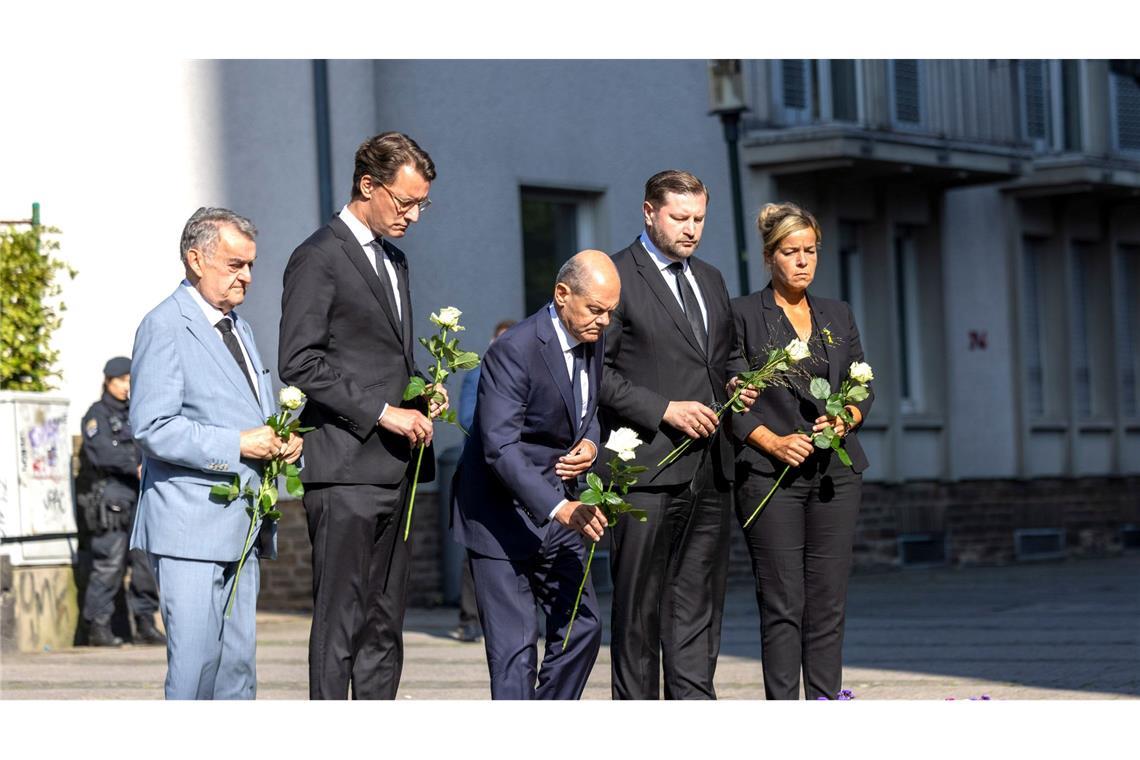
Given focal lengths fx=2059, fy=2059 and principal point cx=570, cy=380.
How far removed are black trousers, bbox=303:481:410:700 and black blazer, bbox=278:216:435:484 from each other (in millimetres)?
89

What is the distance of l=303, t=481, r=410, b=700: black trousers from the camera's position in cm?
703

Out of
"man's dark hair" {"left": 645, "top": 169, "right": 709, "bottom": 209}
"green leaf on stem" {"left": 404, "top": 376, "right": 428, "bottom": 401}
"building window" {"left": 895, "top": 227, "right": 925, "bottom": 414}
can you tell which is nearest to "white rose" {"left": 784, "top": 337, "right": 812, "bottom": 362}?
"man's dark hair" {"left": 645, "top": 169, "right": 709, "bottom": 209}

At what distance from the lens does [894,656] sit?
12.2 m

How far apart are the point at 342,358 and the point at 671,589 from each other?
1.61 m

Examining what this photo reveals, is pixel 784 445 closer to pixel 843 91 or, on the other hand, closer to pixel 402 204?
pixel 402 204

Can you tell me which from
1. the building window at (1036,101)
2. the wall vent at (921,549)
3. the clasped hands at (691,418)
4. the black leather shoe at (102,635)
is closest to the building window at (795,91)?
the building window at (1036,101)

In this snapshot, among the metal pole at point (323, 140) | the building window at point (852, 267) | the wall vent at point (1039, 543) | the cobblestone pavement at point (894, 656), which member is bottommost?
the wall vent at point (1039, 543)

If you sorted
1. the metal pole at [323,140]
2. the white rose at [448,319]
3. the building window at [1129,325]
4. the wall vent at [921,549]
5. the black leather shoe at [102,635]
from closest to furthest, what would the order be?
the white rose at [448,319] → the black leather shoe at [102,635] → the metal pole at [323,140] → the wall vent at [921,549] → the building window at [1129,325]

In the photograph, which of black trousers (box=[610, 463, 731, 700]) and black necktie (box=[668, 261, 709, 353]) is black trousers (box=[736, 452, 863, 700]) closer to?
black trousers (box=[610, 463, 731, 700])

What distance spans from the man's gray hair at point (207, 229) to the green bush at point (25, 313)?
9.03 m

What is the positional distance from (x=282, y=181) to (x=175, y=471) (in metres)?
11.3

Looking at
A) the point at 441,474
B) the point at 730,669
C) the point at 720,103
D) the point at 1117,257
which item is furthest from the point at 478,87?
the point at 1117,257

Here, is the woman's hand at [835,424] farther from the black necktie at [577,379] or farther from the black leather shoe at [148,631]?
the black leather shoe at [148,631]

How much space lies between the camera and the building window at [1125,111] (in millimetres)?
26344
